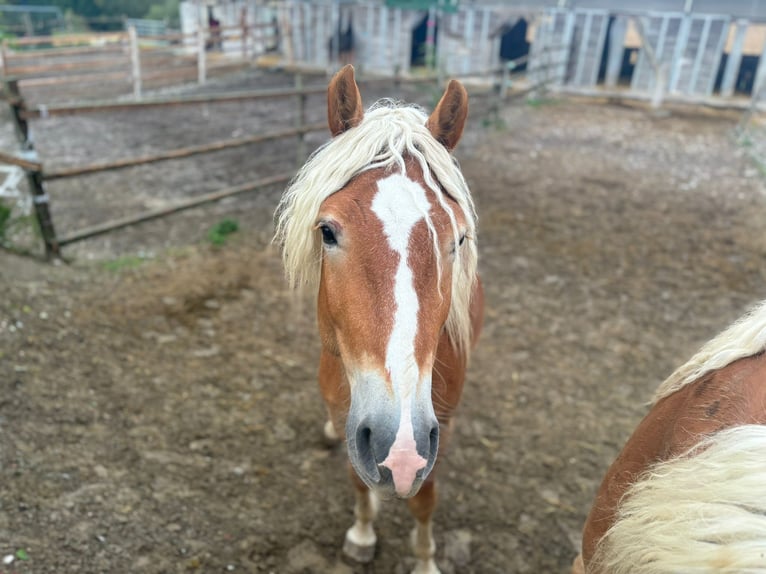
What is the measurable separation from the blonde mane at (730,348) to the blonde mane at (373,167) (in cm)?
67

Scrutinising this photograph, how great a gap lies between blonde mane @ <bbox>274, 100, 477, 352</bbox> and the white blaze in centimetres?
9

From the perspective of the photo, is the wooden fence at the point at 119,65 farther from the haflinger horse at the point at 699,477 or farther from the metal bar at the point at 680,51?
the metal bar at the point at 680,51

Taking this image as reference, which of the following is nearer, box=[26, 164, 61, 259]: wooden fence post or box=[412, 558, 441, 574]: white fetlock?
box=[412, 558, 441, 574]: white fetlock

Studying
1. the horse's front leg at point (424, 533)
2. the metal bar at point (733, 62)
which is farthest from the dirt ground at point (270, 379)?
the metal bar at point (733, 62)

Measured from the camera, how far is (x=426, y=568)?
233cm

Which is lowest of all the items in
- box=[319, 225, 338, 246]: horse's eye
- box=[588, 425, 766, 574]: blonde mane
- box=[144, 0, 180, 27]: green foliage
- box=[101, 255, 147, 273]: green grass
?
box=[101, 255, 147, 273]: green grass

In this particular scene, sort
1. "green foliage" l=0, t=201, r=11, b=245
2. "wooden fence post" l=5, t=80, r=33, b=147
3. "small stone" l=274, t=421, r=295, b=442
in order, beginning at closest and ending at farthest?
1. "small stone" l=274, t=421, r=295, b=442
2. "wooden fence post" l=5, t=80, r=33, b=147
3. "green foliage" l=0, t=201, r=11, b=245

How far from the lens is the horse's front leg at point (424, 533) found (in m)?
2.21

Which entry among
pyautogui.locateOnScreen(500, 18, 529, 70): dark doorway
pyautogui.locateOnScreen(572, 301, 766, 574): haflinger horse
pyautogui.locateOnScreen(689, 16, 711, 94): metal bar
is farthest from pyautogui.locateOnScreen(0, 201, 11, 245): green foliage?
pyautogui.locateOnScreen(500, 18, 529, 70): dark doorway

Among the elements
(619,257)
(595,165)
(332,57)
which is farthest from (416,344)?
(332,57)

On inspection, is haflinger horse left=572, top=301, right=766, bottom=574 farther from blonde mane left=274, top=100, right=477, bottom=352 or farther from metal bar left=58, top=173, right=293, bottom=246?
metal bar left=58, top=173, right=293, bottom=246

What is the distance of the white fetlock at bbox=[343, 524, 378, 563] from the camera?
2377 millimetres

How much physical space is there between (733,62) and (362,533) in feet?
49.7

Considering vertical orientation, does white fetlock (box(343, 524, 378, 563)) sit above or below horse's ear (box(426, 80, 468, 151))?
below
